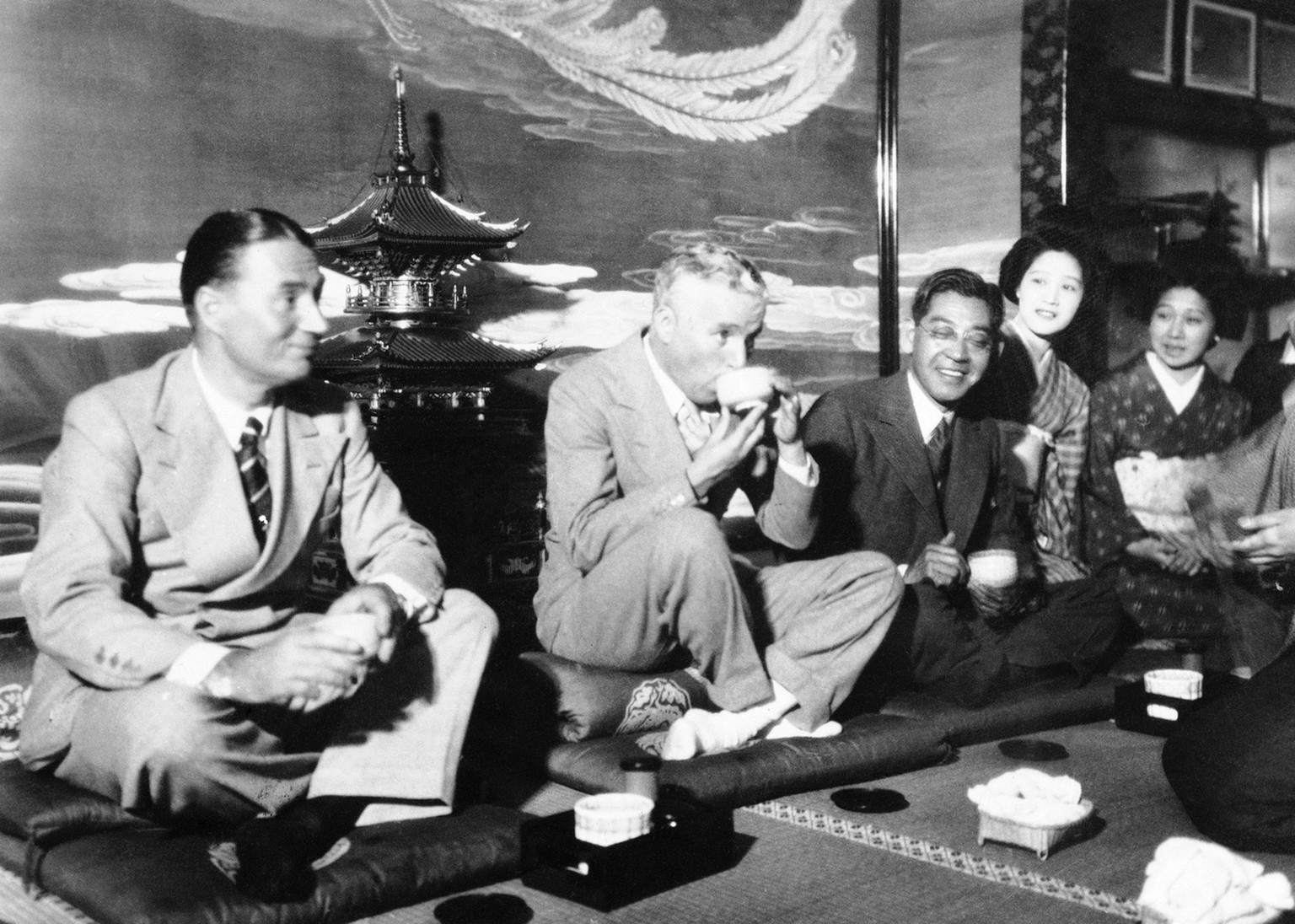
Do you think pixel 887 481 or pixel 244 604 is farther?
pixel 887 481

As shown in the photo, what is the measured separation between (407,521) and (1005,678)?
2061mm

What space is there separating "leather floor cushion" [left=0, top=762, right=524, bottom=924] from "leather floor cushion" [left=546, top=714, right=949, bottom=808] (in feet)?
1.64

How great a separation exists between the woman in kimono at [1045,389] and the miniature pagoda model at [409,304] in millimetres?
2101

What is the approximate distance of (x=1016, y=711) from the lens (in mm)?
4070

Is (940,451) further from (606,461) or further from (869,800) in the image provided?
(869,800)

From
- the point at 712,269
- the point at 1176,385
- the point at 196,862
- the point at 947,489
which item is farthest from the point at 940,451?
the point at 196,862

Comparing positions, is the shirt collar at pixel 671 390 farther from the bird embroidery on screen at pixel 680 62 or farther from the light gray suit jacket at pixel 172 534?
the bird embroidery on screen at pixel 680 62

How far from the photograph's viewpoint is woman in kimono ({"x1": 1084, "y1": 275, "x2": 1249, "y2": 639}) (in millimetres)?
5242

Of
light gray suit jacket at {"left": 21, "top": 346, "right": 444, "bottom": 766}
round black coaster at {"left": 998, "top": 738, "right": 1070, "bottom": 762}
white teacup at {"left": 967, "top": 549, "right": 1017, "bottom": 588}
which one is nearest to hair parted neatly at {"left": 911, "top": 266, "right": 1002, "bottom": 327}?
white teacup at {"left": 967, "top": 549, "right": 1017, "bottom": 588}

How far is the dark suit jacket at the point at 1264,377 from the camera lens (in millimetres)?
5707

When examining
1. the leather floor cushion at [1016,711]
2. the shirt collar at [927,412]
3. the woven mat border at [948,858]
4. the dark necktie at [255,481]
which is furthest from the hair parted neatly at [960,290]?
the dark necktie at [255,481]

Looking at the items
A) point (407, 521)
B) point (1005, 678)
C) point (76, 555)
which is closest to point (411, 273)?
point (407, 521)

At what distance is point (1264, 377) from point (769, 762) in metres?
3.65

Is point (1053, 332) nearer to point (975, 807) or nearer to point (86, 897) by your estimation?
point (975, 807)
